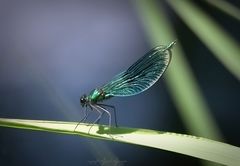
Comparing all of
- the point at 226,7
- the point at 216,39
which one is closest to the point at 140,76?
the point at 216,39

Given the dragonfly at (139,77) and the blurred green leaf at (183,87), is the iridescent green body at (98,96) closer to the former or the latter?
the dragonfly at (139,77)

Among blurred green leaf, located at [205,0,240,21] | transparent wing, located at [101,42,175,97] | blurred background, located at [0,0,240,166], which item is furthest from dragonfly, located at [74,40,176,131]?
blurred green leaf, located at [205,0,240,21]

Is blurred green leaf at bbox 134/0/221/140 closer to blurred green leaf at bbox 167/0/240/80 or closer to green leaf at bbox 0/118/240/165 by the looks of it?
blurred green leaf at bbox 167/0/240/80

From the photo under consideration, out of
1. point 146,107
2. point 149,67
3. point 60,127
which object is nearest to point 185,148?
point 60,127

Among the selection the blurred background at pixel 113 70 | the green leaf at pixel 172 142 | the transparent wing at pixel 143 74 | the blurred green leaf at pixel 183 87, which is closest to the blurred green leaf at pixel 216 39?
the blurred background at pixel 113 70

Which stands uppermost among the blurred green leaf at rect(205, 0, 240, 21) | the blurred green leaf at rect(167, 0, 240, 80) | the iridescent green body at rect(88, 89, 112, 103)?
the blurred green leaf at rect(205, 0, 240, 21)

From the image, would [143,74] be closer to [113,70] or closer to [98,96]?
[98,96]
